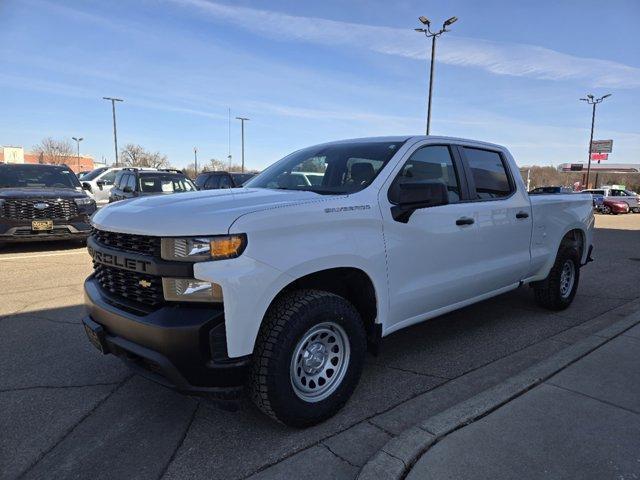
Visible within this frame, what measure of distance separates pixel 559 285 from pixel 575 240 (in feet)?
2.38

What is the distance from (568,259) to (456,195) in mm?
2372

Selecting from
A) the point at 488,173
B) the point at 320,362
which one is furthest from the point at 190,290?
the point at 488,173

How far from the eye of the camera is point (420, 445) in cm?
260

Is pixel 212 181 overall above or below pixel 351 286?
above

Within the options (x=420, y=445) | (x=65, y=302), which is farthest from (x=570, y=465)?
(x=65, y=302)

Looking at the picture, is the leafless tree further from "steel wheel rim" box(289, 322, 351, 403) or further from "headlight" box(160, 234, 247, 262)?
"headlight" box(160, 234, 247, 262)

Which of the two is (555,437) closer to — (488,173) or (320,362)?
(320,362)

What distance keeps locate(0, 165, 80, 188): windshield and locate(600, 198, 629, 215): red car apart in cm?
3119

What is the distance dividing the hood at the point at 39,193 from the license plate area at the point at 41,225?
0.44 meters

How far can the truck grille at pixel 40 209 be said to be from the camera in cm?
838

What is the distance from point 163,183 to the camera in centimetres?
1260

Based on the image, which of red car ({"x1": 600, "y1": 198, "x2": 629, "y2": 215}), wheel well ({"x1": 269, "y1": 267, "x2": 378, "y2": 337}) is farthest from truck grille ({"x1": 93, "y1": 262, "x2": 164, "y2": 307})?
red car ({"x1": 600, "y1": 198, "x2": 629, "y2": 215})

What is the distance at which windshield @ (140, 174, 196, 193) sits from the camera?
1213 centimetres

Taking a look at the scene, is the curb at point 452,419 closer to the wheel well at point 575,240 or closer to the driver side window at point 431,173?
the driver side window at point 431,173
